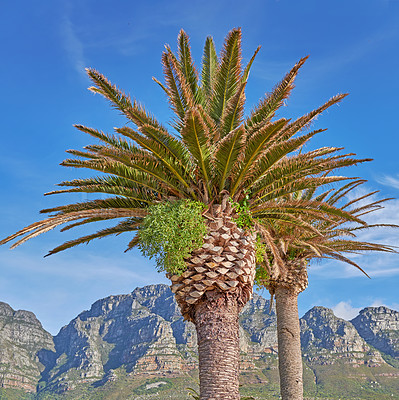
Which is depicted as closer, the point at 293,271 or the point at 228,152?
the point at 228,152

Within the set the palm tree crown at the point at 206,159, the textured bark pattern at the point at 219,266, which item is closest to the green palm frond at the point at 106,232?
the palm tree crown at the point at 206,159

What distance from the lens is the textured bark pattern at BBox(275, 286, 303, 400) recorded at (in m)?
12.9

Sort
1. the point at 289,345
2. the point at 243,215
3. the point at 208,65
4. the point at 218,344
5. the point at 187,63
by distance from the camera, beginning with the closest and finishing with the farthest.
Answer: the point at 218,344
the point at 243,215
the point at 187,63
the point at 208,65
the point at 289,345

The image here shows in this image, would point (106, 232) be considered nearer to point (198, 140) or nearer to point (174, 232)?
point (174, 232)

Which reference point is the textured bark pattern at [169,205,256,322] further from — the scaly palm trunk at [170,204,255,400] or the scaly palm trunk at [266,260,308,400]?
the scaly palm trunk at [266,260,308,400]

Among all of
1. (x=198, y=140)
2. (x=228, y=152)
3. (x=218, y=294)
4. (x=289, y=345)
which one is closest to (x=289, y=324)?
(x=289, y=345)

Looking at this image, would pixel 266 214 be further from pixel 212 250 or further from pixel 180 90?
pixel 180 90

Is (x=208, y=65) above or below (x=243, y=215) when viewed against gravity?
above

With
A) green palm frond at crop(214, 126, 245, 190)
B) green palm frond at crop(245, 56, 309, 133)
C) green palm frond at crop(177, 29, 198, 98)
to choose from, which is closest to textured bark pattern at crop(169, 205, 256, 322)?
green palm frond at crop(214, 126, 245, 190)

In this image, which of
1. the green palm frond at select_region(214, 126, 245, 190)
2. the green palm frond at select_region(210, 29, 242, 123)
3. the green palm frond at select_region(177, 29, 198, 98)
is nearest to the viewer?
the green palm frond at select_region(214, 126, 245, 190)

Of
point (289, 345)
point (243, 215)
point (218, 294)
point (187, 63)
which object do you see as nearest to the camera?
point (218, 294)

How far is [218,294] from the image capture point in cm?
855

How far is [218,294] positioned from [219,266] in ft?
1.72

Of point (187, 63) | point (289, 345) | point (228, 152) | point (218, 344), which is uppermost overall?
point (187, 63)
